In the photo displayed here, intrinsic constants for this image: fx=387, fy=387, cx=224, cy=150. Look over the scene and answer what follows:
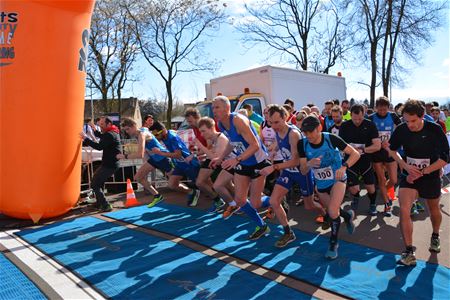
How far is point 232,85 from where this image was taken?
1170cm

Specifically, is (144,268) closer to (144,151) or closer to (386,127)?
(144,151)

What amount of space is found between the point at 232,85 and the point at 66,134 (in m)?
6.04

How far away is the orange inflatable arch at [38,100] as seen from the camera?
6.28 metres

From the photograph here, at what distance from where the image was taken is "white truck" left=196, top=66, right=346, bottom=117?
10703mm

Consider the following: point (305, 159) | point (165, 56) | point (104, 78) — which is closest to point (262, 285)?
point (305, 159)

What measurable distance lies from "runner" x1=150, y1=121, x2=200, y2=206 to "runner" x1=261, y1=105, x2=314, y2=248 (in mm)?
2652

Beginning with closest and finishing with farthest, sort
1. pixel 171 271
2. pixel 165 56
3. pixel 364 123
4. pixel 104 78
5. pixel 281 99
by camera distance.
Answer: pixel 171 271 → pixel 364 123 → pixel 281 99 → pixel 165 56 → pixel 104 78

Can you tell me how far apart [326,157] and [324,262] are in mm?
1200

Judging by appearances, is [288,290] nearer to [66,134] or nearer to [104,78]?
[66,134]

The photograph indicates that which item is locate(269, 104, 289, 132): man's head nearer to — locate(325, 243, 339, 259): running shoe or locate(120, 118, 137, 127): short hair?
locate(325, 243, 339, 259): running shoe

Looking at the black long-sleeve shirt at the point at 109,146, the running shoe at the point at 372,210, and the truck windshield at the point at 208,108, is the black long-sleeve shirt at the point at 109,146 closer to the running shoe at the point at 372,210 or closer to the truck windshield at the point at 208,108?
the truck windshield at the point at 208,108

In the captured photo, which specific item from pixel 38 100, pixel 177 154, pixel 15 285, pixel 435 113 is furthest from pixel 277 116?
Answer: pixel 435 113

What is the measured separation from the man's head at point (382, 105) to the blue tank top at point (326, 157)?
248 cm

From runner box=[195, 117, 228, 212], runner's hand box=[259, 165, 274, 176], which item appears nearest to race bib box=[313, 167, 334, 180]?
runner's hand box=[259, 165, 274, 176]
